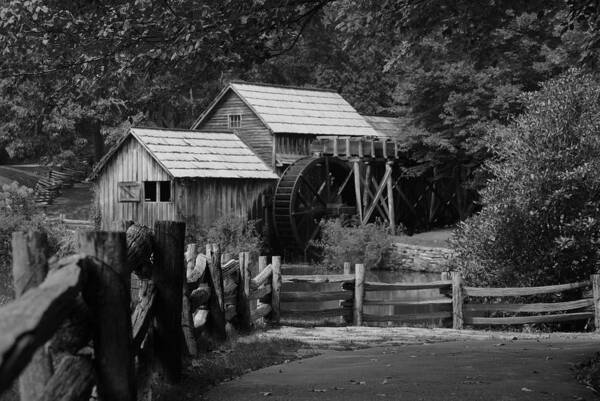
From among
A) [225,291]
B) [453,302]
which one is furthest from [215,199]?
[225,291]

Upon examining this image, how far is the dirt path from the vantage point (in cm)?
879

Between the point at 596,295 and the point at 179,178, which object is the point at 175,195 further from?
the point at 596,295

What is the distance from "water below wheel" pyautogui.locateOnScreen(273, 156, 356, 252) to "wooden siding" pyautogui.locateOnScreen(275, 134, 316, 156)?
1034 millimetres

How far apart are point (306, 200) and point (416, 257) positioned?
6.60 m

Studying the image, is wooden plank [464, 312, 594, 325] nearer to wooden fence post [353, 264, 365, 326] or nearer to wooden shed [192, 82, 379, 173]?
wooden fence post [353, 264, 365, 326]

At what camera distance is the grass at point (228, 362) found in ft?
27.4

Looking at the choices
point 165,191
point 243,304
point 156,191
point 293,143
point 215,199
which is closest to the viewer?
point 243,304

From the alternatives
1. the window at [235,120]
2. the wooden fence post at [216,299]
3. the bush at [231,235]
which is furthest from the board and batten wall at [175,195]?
the wooden fence post at [216,299]

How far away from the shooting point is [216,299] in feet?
39.9

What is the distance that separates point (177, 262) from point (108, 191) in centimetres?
3384

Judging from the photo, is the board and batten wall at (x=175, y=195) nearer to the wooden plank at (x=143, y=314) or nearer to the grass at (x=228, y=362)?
the grass at (x=228, y=362)

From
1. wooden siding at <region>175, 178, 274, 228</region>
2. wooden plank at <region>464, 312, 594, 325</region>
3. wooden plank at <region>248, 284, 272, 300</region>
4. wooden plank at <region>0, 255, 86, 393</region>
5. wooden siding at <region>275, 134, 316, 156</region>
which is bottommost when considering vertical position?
wooden plank at <region>464, 312, 594, 325</region>

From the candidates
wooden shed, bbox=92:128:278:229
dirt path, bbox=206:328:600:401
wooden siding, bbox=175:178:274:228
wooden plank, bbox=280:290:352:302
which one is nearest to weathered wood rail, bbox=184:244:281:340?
wooden plank, bbox=280:290:352:302

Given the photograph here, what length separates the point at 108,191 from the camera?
41.3 m
